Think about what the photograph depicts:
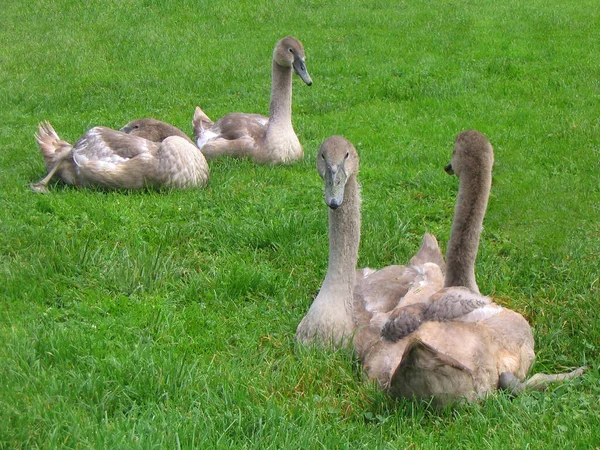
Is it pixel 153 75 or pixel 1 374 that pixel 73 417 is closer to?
pixel 1 374

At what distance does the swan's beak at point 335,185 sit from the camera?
452cm

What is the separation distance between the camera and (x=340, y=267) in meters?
4.93

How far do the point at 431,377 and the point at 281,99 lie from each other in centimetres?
581

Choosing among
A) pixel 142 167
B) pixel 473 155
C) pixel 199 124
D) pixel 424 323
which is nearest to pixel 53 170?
pixel 142 167

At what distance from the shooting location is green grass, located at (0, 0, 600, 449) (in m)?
4.00

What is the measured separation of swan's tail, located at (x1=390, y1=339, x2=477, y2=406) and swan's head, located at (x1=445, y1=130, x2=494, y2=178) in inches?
65.7

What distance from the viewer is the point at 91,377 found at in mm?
4227

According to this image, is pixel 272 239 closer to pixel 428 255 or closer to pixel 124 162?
pixel 428 255

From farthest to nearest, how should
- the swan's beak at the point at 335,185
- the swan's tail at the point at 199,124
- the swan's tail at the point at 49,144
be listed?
1. the swan's tail at the point at 199,124
2. the swan's tail at the point at 49,144
3. the swan's beak at the point at 335,185

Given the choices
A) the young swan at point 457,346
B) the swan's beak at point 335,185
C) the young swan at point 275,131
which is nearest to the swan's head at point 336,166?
the swan's beak at point 335,185

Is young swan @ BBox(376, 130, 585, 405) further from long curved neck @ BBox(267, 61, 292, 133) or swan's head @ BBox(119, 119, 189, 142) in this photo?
swan's head @ BBox(119, 119, 189, 142)

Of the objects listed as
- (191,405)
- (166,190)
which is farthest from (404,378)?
(166,190)

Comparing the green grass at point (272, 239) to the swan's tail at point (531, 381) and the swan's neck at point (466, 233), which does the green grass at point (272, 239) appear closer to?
the swan's tail at point (531, 381)

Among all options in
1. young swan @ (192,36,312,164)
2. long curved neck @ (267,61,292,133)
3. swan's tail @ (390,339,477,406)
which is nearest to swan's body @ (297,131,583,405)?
swan's tail @ (390,339,477,406)
